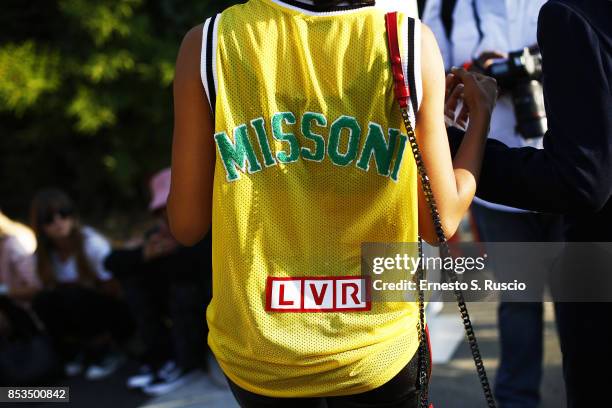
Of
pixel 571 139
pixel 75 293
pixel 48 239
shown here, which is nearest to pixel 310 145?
pixel 571 139

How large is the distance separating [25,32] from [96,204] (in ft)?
6.16

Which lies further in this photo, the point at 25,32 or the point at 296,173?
the point at 25,32

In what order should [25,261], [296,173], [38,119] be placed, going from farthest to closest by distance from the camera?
[38,119] → [25,261] → [296,173]

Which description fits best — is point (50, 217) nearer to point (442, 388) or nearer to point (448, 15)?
point (442, 388)

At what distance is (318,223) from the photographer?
168 centimetres

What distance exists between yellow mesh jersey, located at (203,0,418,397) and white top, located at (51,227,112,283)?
3.83 meters

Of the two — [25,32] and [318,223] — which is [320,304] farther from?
[25,32]

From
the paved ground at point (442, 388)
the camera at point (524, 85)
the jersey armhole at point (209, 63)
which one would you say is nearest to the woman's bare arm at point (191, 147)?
the jersey armhole at point (209, 63)

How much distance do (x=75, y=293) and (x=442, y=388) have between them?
2259 millimetres

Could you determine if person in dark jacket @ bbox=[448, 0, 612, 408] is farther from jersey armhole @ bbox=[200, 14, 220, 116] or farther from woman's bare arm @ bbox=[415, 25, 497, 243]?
jersey armhole @ bbox=[200, 14, 220, 116]

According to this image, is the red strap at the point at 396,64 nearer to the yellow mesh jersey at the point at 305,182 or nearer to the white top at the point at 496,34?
the yellow mesh jersey at the point at 305,182

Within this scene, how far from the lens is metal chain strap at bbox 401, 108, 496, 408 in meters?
1.64

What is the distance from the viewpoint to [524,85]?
2.50 m

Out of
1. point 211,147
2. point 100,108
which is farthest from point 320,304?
point 100,108
